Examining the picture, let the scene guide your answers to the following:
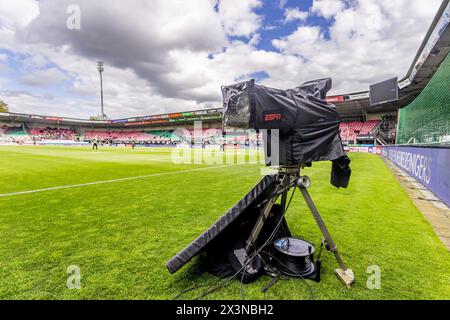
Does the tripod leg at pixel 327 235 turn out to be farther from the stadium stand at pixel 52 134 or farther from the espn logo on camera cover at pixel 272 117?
the stadium stand at pixel 52 134

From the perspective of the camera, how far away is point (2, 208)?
4.47 metres

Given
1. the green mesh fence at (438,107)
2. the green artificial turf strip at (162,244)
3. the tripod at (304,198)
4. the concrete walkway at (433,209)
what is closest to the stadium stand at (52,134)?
the green artificial turf strip at (162,244)

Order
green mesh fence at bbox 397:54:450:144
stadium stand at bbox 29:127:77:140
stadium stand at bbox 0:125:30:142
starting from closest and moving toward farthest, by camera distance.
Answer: green mesh fence at bbox 397:54:450:144 → stadium stand at bbox 0:125:30:142 → stadium stand at bbox 29:127:77:140

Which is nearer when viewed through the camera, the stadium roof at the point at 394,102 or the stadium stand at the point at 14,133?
the stadium roof at the point at 394,102

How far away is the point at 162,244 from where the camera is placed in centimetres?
300

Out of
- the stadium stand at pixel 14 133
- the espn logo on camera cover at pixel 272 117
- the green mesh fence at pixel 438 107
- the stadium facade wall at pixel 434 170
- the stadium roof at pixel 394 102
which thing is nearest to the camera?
the espn logo on camera cover at pixel 272 117

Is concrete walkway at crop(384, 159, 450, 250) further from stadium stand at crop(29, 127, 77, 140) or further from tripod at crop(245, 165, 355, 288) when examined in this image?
stadium stand at crop(29, 127, 77, 140)

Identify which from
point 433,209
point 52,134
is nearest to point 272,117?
point 433,209

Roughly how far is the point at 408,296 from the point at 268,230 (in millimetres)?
1356

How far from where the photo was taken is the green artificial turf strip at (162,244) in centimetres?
206

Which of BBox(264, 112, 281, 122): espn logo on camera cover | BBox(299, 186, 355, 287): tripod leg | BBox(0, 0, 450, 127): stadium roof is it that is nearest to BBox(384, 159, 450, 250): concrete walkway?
BBox(299, 186, 355, 287): tripod leg

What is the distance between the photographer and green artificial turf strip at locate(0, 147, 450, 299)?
2064 millimetres

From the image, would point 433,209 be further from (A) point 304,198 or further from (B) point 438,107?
(B) point 438,107
